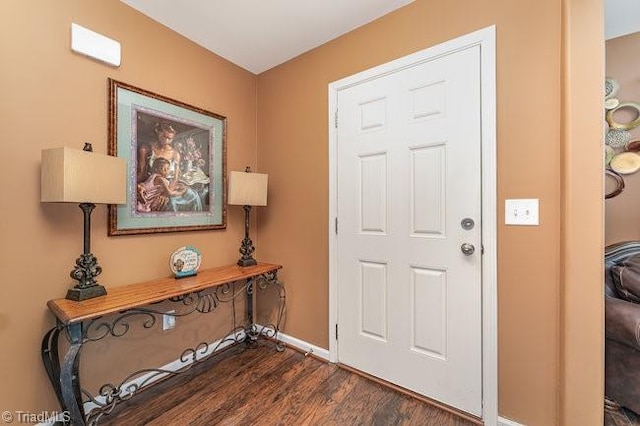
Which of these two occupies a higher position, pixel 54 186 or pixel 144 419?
pixel 54 186

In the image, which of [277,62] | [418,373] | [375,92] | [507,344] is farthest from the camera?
[277,62]

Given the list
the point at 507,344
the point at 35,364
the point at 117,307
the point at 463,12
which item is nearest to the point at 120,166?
the point at 117,307

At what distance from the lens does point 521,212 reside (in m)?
1.35

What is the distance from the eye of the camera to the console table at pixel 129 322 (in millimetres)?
1206

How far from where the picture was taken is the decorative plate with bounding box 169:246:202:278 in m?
1.80

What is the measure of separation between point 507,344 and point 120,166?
2.25m

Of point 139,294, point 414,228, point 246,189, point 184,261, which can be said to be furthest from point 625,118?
point 139,294

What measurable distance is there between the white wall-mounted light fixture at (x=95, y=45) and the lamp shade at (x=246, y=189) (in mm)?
962

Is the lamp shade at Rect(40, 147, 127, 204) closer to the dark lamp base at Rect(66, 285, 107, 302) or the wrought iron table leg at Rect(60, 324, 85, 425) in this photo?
the dark lamp base at Rect(66, 285, 107, 302)

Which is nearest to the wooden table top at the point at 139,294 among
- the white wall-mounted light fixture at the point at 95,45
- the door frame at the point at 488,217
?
the white wall-mounted light fixture at the point at 95,45

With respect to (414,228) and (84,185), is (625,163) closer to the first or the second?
(414,228)

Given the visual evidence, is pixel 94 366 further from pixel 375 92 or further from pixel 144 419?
pixel 375 92

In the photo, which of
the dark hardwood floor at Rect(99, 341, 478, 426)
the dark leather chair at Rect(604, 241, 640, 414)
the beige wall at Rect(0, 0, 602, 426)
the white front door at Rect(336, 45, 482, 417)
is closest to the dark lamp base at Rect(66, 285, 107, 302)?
the beige wall at Rect(0, 0, 602, 426)

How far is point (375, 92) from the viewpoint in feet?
5.89
